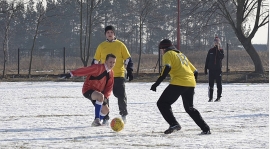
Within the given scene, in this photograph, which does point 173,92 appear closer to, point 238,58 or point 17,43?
point 238,58

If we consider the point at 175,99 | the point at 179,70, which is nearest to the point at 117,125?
the point at 175,99

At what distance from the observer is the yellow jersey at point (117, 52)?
11930mm

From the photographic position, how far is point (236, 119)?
12633mm

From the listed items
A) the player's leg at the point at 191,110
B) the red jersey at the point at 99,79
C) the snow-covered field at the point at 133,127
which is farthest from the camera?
the red jersey at the point at 99,79

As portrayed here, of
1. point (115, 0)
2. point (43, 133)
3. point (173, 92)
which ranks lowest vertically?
point (43, 133)

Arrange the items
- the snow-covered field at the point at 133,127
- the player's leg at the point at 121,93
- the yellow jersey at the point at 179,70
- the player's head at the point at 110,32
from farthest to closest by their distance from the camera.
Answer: the player's leg at the point at 121,93 → the player's head at the point at 110,32 → the yellow jersey at the point at 179,70 → the snow-covered field at the point at 133,127

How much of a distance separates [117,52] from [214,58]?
6208mm

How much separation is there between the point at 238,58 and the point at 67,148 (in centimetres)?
4692

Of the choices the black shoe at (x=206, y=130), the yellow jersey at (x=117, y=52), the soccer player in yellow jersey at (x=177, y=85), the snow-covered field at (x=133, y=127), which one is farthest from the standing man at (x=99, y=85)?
the black shoe at (x=206, y=130)

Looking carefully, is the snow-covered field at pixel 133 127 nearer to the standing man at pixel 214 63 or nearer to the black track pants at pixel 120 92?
the black track pants at pixel 120 92

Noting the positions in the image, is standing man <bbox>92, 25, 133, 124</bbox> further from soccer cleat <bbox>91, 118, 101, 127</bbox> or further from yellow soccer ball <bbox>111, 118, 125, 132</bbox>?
yellow soccer ball <bbox>111, 118, 125, 132</bbox>

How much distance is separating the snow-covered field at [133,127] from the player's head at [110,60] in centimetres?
109

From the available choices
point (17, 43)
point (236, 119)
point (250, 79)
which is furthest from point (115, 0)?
point (236, 119)

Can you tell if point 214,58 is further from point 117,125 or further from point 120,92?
point 117,125
